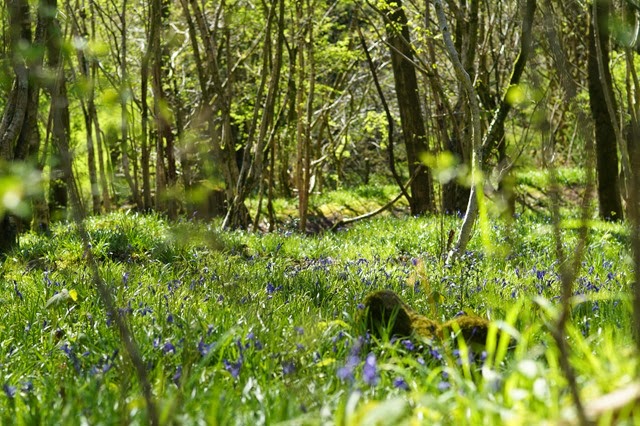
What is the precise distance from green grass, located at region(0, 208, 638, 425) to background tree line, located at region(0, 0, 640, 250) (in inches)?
26.4

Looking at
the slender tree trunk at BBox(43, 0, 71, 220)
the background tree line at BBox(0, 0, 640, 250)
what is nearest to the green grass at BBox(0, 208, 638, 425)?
Answer: the slender tree trunk at BBox(43, 0, 71, 220)

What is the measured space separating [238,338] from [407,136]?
10910 millimetres

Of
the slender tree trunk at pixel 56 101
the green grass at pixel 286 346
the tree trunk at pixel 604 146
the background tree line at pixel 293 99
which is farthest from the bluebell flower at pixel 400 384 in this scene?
the tree trunk at pixel 604 146

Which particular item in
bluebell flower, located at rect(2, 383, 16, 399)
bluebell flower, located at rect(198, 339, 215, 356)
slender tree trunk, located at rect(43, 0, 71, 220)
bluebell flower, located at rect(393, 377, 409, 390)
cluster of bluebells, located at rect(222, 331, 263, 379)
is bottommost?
bluebell flower, located at rect(393, 377, 409, 390)

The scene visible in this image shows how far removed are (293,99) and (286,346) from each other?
12.6 metres

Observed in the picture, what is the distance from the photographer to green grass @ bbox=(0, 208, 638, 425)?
242cm

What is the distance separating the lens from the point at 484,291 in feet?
17.3

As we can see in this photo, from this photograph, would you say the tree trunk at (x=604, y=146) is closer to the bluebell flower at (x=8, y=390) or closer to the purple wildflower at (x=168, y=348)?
the purple wildflower at (x=168, y=348)

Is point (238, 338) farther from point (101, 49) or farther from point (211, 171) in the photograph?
point (101, 49)

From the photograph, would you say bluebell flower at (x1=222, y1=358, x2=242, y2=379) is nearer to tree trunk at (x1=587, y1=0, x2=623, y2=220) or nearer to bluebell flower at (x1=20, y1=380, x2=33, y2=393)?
bluebell flower at (x1=20, y1=380, x2=33, y2=393)

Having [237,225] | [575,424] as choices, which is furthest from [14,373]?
[237,225]

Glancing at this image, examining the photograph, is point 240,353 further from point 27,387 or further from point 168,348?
point 27,387

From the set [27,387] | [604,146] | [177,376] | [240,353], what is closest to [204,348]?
[240,353]

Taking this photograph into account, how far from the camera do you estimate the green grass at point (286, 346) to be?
2.42 meters
